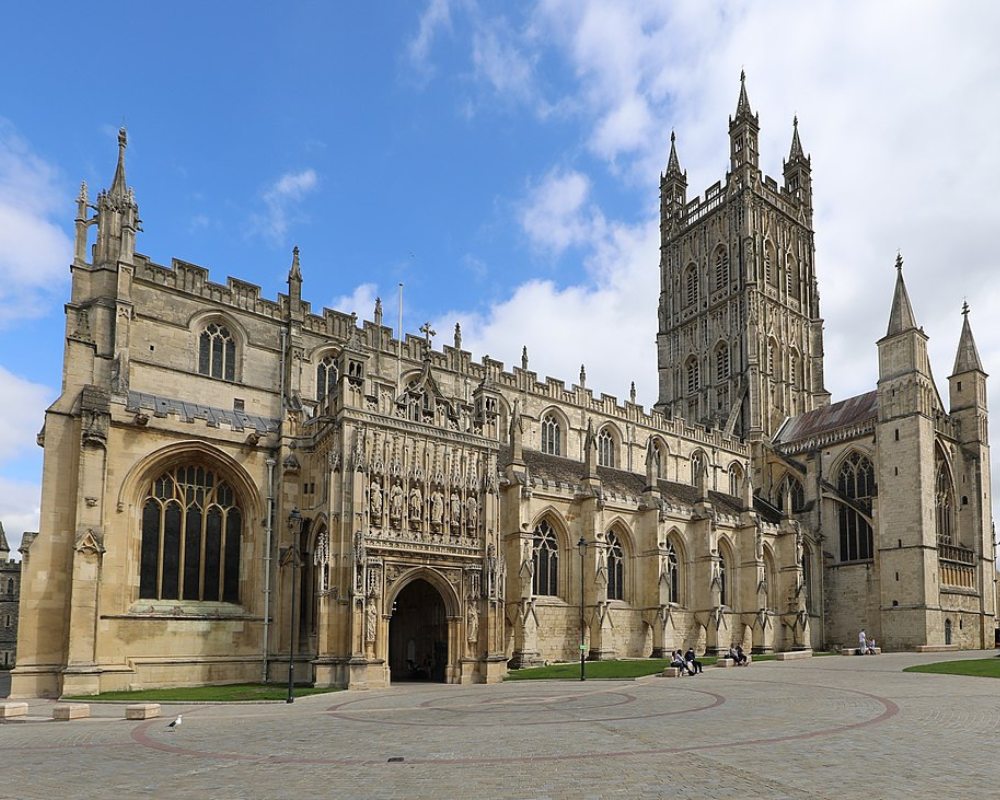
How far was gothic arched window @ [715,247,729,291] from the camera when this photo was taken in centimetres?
6738

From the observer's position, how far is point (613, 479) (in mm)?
46750

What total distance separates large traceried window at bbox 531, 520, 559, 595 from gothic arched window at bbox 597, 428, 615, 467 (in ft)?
40.1

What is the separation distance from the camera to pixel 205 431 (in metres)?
30.2

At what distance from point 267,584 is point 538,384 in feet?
72.0

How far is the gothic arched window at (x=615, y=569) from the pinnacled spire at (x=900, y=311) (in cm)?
2506

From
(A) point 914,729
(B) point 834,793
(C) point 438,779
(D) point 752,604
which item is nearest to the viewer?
(B) point 834,793

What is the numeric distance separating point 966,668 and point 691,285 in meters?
45.1

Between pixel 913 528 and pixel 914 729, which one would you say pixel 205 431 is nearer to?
pixel 914 729

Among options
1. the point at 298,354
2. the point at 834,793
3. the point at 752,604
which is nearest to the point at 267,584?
the point at 298,354

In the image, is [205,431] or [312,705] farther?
[205,431]

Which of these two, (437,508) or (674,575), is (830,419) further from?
(437,508)

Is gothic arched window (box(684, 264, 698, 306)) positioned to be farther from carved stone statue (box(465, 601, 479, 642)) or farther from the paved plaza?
the paved plaza

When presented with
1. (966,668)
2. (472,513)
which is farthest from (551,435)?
(966,668)

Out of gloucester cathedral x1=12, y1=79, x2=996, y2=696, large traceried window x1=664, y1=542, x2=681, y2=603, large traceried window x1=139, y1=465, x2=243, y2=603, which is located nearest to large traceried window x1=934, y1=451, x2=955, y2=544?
gloucester cathedral x1=12, y1=79, x2=996, y2=696
